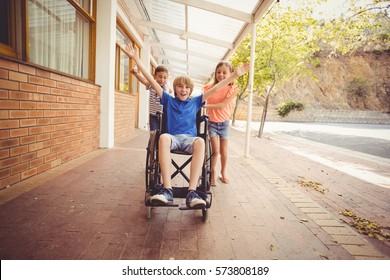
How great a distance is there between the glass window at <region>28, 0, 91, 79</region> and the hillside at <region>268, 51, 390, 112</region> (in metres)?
39.3

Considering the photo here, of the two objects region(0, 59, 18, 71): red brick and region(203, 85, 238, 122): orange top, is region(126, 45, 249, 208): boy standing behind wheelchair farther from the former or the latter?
region(0, 59, 18, 71): red brick

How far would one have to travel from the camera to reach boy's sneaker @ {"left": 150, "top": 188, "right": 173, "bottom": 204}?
2.07 meters

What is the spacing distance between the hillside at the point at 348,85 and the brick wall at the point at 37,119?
40.0 meters

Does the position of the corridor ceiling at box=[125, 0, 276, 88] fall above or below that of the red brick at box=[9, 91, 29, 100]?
above

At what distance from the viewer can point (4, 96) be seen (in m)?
2.58

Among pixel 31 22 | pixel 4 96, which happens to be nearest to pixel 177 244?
pixel 4 96

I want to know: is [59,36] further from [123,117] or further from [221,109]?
[123,117]

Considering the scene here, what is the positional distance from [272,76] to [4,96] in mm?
9754

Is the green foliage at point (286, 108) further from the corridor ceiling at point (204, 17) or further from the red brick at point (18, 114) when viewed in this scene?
the red brick at point (18, 114)

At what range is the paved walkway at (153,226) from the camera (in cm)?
179

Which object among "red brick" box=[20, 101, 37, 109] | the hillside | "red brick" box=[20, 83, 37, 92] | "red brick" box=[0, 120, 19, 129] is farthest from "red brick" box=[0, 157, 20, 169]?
the hillside

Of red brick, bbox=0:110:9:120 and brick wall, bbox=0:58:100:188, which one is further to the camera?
brick wall, bbox=0:58:100:188

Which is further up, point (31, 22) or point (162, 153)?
point (31, 22)
